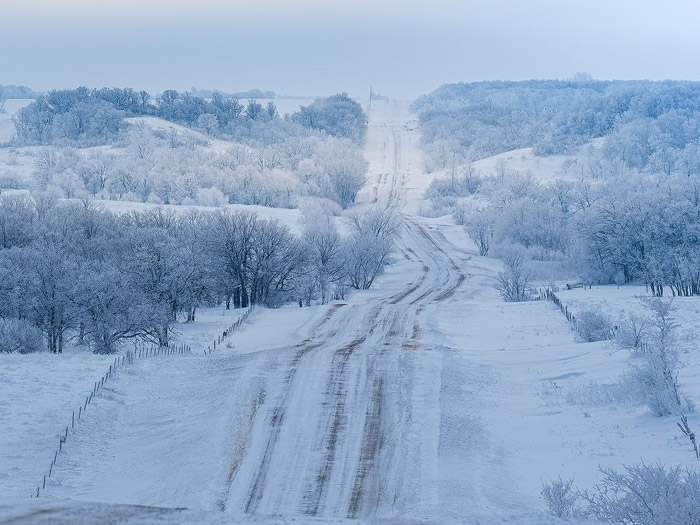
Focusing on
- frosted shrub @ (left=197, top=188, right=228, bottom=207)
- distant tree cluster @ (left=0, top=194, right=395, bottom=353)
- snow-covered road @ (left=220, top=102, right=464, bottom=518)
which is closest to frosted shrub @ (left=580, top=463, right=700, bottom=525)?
snow-covered road @ (left=220, top=102, right=464, bottom=518)

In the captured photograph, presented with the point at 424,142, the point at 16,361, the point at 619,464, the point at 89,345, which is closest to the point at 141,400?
the point at 16,361

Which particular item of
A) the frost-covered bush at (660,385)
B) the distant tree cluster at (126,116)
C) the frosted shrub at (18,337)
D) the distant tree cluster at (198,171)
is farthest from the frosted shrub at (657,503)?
the distant tree cluster at (126,116)

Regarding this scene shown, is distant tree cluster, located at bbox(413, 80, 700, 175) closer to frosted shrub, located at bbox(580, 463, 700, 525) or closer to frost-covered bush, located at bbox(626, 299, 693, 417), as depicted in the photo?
frost-covered bush, located at bbox(626, 299, 693, 417)

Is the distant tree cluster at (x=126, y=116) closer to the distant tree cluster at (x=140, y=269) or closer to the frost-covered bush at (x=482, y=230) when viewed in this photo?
the frost-covered bush at (x=482, y=230)

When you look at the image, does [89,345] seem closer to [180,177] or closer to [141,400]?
[141,400]

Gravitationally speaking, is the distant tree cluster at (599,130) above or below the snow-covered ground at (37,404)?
above
